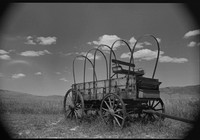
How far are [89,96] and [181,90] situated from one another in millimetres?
68222

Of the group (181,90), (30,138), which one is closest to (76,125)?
(30,138)

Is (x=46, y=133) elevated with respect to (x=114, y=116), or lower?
lower

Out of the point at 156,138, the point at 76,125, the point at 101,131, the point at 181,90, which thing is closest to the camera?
the point at 156,138

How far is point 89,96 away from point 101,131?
2.91 meters

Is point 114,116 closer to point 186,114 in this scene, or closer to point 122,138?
point 122,138

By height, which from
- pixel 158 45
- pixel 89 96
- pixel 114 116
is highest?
pixel 158 45

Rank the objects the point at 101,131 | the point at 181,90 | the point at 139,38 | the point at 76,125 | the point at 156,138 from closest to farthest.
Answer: the point at 156,138
the point at 101,131
the point at 139,38
the point at 76,125
the point at 181,90

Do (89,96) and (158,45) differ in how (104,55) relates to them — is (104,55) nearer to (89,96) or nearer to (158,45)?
(89,96)

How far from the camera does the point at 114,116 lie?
8500mm

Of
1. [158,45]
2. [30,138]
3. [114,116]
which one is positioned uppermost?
[158,45]

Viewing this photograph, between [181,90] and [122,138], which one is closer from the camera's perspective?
[122,138]

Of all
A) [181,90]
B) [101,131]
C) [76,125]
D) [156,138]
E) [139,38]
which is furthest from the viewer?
[181,90]

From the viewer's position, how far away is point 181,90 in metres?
71.2

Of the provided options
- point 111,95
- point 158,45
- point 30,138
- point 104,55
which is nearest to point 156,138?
point 111,95
